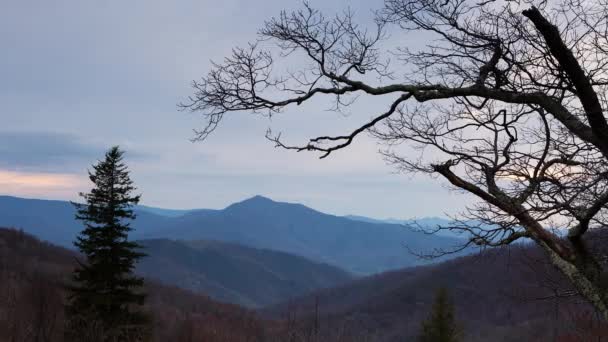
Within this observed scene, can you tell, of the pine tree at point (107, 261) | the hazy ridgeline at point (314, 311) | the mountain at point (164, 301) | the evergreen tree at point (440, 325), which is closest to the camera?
the hazy ridgeline at point (314, 311)

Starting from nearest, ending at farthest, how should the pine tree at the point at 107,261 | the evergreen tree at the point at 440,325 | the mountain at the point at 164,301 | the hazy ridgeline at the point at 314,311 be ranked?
the hazy ridgeline at the point at 314,311, the pine tree at the point at 107,261, the evergreen tree at the point at 440,325, the mountain at the point at 164,301

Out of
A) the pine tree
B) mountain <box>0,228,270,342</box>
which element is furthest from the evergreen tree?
the pine tree

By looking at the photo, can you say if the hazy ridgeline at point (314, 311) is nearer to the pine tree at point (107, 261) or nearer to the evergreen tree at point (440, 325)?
the pine tree at point (107, 261)

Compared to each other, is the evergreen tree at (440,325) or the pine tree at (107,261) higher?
the pine tree at (107,261)

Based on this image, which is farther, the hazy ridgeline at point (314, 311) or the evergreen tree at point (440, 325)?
the evergreen tree at point (440, 325)

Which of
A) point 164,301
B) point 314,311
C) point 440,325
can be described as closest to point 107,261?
point 314,311

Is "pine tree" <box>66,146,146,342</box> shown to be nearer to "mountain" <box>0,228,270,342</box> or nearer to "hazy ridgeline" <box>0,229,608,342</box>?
"hazy ridgeline" <box>0,229,608,342</box>

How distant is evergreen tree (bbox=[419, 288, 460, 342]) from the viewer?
38094mm

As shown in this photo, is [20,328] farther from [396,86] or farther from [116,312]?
[116,312]

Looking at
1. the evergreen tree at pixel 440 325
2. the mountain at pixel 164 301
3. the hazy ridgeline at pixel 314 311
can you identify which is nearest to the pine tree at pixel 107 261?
the hazy ridgeline at pixel 314 311

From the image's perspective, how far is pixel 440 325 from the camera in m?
38.4

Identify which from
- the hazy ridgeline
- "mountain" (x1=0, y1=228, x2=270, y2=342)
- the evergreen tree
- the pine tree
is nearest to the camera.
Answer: the hazy ridgeline

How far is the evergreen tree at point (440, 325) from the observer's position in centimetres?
3809

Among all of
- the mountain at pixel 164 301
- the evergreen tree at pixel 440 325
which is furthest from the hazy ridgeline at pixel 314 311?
the evergreen tree at pixel 440 325
